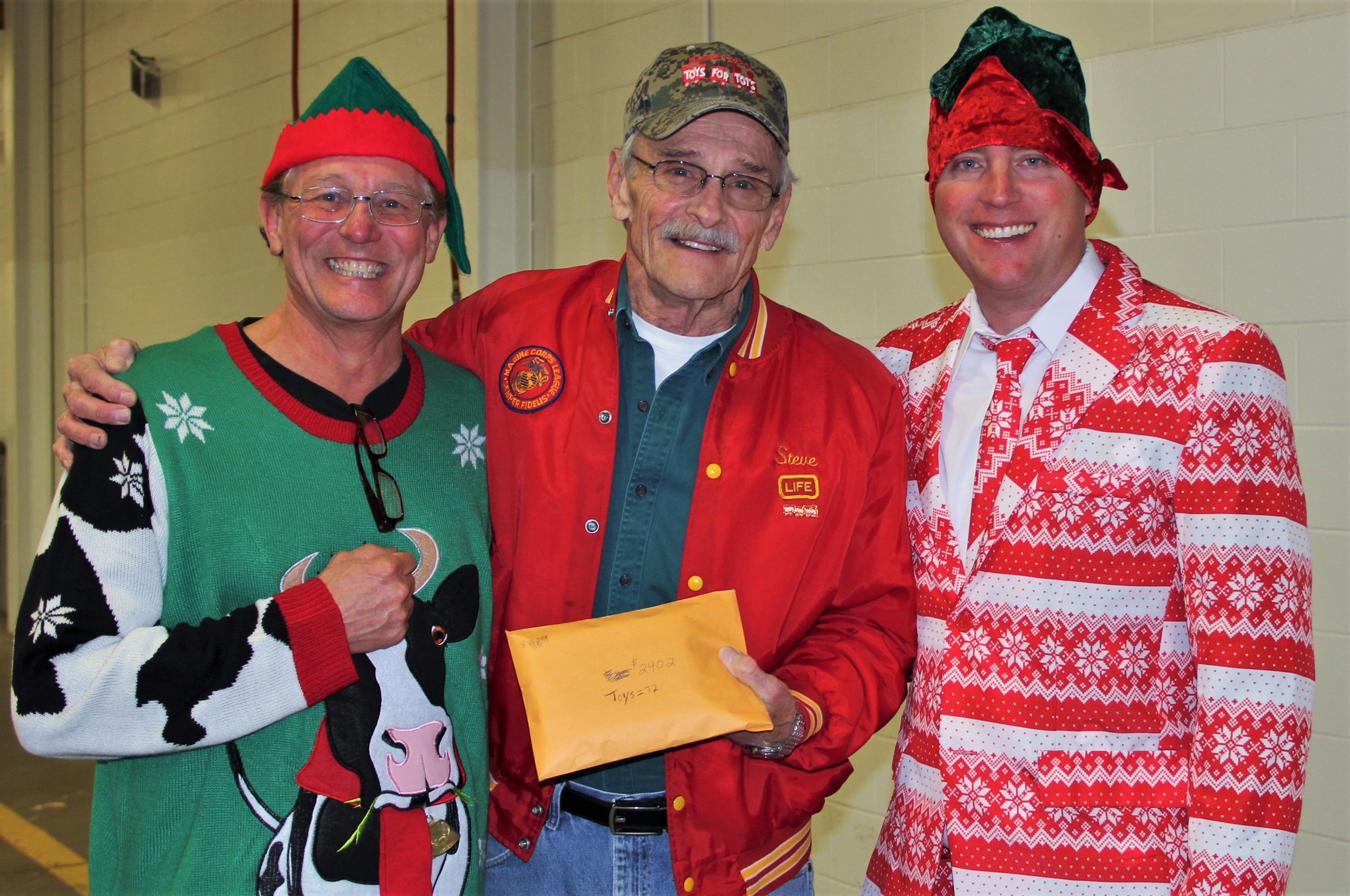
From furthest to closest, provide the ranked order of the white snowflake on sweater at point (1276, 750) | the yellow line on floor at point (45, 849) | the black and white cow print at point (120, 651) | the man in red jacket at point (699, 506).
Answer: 1. the yellow line on floor at point (45, 849)
2. the man in red jacket at point (699, 506)
3. the white snowflake on sweater at point (1276, 750)
4. the black and white cow print at point (120, 651)

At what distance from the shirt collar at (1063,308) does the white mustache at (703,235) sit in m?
0.54

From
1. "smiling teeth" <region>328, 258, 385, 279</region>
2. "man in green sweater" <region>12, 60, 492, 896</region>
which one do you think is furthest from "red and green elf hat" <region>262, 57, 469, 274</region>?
"smiling teeth" <region>328, 258, 385, 279</region>

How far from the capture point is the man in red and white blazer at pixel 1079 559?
1.74 m

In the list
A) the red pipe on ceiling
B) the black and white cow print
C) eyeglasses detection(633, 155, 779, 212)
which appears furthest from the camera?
the red pipe on ceiling

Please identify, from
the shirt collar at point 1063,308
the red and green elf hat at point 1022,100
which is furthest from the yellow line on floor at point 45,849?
the red and green elf hat at point 1022,100

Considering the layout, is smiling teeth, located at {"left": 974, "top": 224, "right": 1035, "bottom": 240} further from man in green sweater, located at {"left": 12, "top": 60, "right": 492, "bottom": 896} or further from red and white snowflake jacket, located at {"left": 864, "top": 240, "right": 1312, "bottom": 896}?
man in green sweater, located at {"left": 12, "top": 60, "right": 492, "bottom": 896}

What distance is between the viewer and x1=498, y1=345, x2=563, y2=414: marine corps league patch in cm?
207

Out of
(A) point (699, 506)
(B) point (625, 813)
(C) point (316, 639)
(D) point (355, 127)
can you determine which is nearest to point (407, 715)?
(C) point (316, 639)

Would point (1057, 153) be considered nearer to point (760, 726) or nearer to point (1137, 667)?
point (1137, 667)

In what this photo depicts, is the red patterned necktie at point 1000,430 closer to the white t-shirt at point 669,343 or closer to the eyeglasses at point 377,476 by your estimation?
the white t-shirt at point 669,343

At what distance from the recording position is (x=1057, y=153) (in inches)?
78.7

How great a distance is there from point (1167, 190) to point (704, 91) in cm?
174

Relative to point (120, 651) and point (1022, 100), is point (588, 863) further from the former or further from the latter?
point (1022, 100)

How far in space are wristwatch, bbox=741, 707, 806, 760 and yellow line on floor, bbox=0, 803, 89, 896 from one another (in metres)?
3.58
